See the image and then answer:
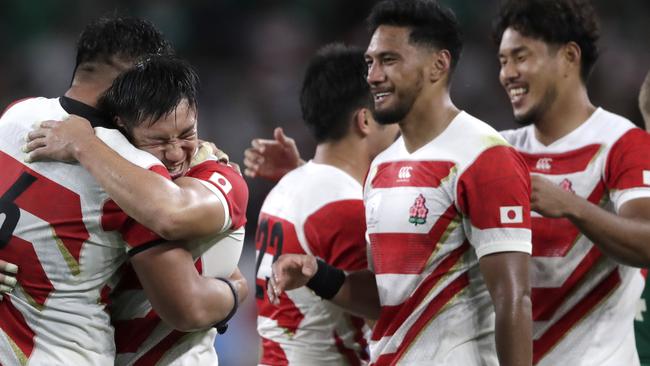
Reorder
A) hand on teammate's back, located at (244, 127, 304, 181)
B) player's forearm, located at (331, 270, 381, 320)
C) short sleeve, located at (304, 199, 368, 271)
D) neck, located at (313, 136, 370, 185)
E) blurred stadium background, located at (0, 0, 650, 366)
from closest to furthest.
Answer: player's forearm, located at (331, 270, 381, 320) → short sleeve, located at (304, 199, 368, 271) → neck, located at (313, 136, 370, 185) → hand on teammate's back, located at (244, 127, 304, 181) → blurred stadium background, located at (0, 0, 650, 366)

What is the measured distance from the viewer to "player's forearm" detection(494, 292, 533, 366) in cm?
343

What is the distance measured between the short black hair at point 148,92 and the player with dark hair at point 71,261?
0.10 m

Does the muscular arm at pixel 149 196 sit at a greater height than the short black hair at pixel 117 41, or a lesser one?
lesser

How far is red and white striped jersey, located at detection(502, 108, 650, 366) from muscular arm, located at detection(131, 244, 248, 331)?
1.67 metres

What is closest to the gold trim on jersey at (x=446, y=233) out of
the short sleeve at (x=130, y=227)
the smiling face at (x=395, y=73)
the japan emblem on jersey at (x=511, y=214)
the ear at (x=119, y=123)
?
the japan emblem on jersey at (x=511, y=214)

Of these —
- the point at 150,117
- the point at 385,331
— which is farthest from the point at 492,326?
the point at 150,117

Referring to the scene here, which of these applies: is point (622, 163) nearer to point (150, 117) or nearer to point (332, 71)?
point (332, 71)

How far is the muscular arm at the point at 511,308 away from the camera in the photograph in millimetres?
3436

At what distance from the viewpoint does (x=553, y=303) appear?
4.14 meters

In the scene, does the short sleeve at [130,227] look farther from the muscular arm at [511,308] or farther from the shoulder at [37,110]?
the muscular arm at [511,308]

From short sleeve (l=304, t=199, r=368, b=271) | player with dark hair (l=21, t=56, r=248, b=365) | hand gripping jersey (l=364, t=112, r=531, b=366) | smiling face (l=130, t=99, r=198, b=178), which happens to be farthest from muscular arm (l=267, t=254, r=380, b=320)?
smiling face (l=130, t=99, r=198, b=178)

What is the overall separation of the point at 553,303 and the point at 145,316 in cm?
180

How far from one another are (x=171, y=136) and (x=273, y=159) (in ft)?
7.38

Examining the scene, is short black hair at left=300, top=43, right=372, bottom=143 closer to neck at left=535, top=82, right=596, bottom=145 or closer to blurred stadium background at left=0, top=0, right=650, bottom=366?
neck at left=535, top=82, right=596, bottom=145
